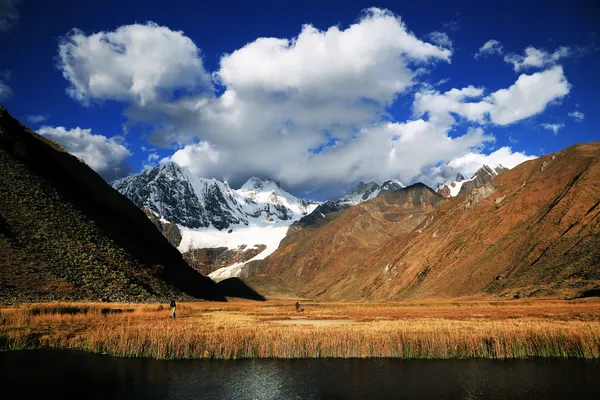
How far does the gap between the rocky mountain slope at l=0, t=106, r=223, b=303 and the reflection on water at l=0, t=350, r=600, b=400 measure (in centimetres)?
3378

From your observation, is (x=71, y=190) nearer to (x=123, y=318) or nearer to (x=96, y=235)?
(x=96, y=235)

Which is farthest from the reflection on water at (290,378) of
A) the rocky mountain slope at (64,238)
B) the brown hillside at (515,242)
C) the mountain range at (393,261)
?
the brown hillside at (515,242)

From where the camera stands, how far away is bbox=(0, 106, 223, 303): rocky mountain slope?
198 ft

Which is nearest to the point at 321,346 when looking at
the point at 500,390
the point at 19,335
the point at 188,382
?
the point at 188,382

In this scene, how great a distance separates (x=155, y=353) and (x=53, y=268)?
4250 centimetres

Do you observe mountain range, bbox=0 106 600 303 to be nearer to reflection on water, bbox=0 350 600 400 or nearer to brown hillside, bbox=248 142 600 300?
brown hillside, bbox=248 142 600 300

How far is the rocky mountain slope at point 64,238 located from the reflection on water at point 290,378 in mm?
33782

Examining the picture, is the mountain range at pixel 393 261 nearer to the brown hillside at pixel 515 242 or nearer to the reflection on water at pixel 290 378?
the brown hillside at pixel 515 242

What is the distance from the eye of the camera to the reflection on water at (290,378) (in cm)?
2228

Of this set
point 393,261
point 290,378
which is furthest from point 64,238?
point 393,261

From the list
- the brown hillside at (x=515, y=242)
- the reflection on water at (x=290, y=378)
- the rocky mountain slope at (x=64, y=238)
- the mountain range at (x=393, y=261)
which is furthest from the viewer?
the brown hillside at (x=515, y=242)

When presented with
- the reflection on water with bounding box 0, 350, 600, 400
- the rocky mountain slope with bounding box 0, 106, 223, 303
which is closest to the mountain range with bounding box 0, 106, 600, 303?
the rocky mountain slope with bounding box 0, 106, 223, 303

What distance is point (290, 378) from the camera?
2542 cm

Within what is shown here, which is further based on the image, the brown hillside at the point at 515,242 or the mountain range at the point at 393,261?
the brown hillside at the point at 515,242
